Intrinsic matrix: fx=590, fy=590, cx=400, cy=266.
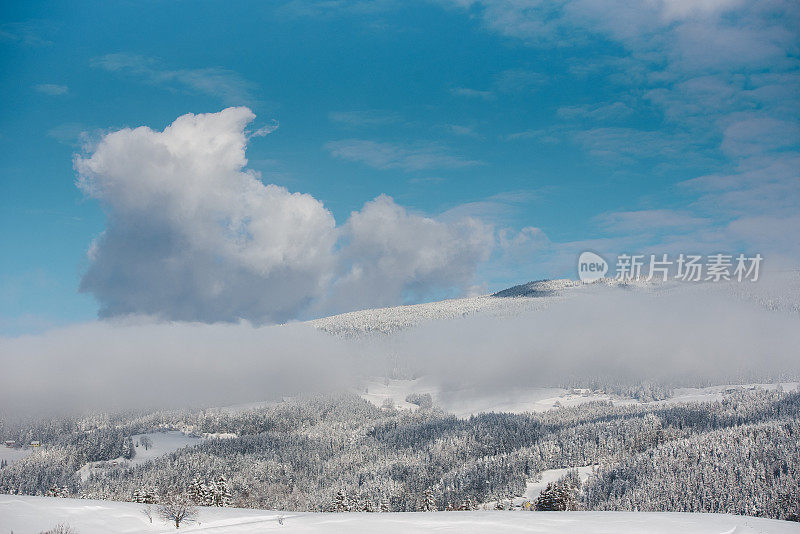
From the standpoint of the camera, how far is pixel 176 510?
8794 cm

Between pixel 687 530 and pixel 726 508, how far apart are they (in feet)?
461

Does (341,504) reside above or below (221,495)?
below

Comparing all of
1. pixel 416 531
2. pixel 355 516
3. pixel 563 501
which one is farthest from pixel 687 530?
pixel 563 501

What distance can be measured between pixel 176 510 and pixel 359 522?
2757cm

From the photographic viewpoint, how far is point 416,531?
80.1 meters

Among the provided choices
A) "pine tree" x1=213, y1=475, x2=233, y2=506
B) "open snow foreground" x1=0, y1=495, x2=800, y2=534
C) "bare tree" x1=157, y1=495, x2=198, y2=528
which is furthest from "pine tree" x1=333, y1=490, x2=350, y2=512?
"bare tree" x1=157, y1=495, x2=198, y2=528

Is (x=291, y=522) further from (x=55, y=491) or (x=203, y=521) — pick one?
(x=55, y=491)

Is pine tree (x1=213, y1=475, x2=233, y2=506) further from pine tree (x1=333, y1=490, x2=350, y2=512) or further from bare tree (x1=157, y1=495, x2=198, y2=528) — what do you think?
bare tree (x1=157, y1=495, x2=198, y2=528)

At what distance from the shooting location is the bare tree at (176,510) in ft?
288

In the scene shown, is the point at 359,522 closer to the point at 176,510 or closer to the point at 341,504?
the point at 176,510

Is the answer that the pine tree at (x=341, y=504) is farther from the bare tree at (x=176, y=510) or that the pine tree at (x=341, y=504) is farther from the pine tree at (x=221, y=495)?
the bare tree at (x=176, y=510)

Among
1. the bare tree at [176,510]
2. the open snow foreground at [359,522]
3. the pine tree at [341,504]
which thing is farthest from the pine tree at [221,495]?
the bare tree at [176,510]

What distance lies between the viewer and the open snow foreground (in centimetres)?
8081

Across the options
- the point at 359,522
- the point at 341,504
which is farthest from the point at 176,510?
the point at 341,504
